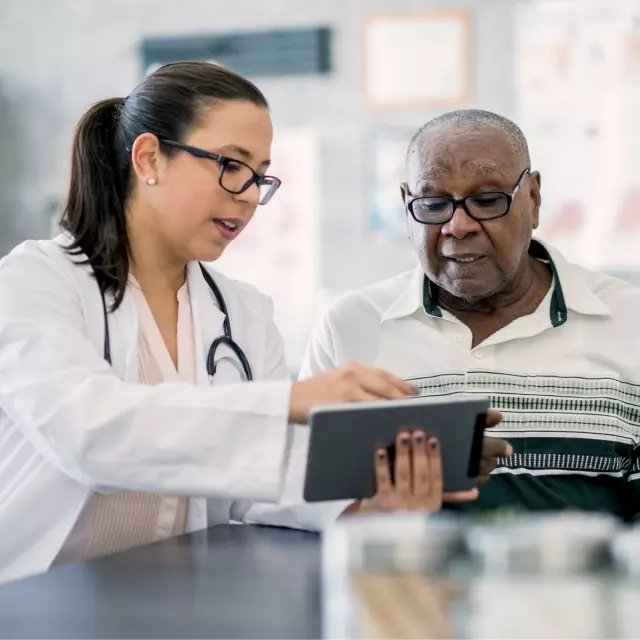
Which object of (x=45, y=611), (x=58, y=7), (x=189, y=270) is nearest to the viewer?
(x=45, y=611)

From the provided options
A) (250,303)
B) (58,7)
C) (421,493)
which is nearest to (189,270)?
(250,303)

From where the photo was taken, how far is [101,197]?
1618mm

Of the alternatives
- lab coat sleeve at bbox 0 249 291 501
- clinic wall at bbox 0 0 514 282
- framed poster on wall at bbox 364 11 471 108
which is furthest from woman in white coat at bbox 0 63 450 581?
framed poster on wall at bbox 364 11 471 108

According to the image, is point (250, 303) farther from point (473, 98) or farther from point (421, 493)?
point (473, 98)

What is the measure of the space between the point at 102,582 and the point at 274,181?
0.75m

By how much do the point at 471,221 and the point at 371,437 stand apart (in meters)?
0.71

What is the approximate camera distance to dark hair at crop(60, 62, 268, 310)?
5.08 ft

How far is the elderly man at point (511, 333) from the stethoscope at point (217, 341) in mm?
336

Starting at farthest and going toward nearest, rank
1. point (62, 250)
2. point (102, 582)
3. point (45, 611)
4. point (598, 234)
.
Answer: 1. point (598, 234)
2. point (62, 250)
3. point (102, 582)
4. point (45, 611)

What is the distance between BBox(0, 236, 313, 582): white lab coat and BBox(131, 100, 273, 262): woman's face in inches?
5.4

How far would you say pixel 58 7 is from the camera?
3.58 meters

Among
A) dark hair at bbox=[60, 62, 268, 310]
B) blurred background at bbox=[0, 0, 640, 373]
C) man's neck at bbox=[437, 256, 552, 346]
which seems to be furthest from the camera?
blurred background at bbox=[0, 0, 640, 373]

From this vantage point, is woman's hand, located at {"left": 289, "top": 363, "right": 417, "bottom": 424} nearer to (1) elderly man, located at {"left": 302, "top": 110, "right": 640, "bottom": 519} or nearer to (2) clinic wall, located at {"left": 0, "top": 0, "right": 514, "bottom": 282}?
(1) elderly man, located at {"left": 302, "top": 110, "right": 640, "bottom": 519}

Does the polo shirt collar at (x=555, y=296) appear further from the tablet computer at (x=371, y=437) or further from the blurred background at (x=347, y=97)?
the blurred background at (x=347, y=97)
